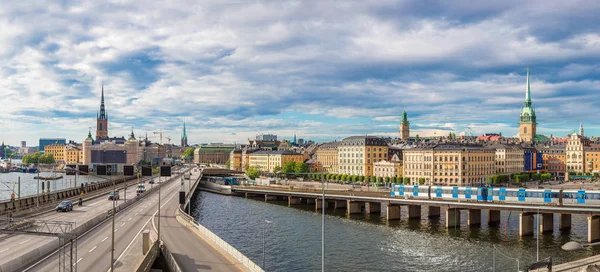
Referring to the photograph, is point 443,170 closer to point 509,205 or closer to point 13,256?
point 509,205

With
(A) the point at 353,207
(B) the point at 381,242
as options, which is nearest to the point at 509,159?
(A) the point at 353,207

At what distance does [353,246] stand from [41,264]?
40.2m

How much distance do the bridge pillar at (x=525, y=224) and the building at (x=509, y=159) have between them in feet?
366

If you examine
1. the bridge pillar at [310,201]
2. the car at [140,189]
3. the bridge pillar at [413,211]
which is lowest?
the bridge pillar at [310,201]

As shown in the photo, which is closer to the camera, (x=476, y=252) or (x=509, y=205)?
(x=476, y=252)

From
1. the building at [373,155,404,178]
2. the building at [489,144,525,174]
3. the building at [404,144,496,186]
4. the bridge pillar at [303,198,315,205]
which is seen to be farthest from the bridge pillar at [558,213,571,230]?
the building at [489,144,525,174]

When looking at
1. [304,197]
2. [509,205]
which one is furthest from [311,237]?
[304,197]

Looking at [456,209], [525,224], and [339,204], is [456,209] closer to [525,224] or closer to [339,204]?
[525,224]

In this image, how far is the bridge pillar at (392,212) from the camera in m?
94.8

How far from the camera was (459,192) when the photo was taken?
9162 cm

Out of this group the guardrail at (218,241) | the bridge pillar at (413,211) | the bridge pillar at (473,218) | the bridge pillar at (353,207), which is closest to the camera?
the guardrail at (218,241)

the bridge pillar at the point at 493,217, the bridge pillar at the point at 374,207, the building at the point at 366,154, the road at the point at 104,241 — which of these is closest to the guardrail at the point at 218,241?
the road at the point at 104,241

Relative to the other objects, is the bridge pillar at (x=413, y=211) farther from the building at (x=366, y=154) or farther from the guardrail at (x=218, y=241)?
the building at (x=366, y=154)

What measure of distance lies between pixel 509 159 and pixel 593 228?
12448 cm
